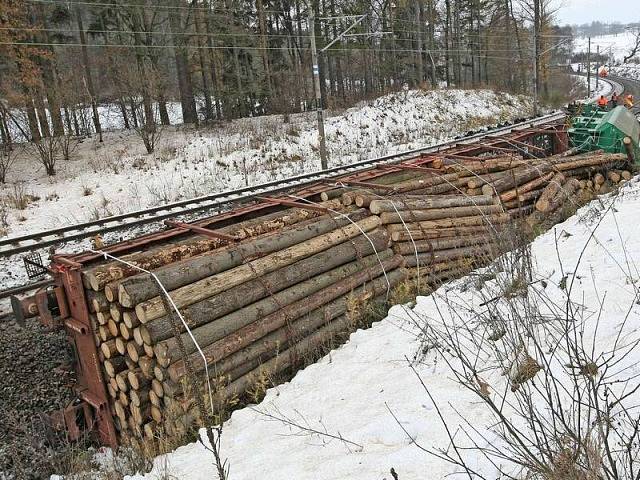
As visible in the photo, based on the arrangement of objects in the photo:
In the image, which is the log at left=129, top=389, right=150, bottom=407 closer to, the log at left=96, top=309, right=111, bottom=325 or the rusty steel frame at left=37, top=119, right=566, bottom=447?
the rusty steel frame at left=37, top=119, right=566, bottom=447

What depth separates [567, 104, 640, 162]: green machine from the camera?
11.3 meters

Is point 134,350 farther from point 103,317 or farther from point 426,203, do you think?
point 426,203

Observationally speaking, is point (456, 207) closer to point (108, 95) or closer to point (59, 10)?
point (59, 10)

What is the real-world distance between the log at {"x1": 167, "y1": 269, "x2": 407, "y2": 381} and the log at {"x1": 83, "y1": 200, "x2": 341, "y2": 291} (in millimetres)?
1050

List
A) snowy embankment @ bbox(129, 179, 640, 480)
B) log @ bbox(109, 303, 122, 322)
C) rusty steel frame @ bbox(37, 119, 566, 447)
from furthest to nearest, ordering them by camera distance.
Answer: rusty steel frame @ bbox(37, 119, 566, 447) < log @ bbox(109, 303, 122, 322) < snowy embankment @ bbox(129, 179, 640, 480)

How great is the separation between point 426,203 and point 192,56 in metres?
24.4

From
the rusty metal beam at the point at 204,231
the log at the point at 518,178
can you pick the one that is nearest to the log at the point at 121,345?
the rusty metal beam at the point at 204,231

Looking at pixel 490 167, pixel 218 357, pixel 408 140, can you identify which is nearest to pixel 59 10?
pixel 408 140

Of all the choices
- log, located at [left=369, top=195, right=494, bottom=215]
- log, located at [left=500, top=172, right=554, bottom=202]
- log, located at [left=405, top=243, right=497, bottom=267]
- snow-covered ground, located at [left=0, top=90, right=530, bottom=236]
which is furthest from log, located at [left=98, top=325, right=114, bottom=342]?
snow-covered ground, located at [left=0, top=90, right=530, bottom=236]

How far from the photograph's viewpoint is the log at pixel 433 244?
6.98m

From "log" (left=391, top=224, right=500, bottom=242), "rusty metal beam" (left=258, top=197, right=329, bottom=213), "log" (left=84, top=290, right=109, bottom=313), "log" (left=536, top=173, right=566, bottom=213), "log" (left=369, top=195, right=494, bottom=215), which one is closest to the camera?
"log" (left=84, top=290, right=109, bottom=313)

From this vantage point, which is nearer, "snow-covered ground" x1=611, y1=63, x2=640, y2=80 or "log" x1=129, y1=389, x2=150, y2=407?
"log" x1=129, y1=389, x2=150, y2=407

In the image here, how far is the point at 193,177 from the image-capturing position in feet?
54.6

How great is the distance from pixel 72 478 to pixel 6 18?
68.2 ft
